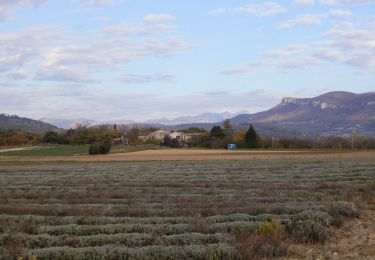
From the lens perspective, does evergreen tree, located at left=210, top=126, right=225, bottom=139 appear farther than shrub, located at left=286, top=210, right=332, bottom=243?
Yes

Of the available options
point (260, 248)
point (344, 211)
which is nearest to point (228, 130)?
point (344, 211)

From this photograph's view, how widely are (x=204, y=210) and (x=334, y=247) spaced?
15.7 ft

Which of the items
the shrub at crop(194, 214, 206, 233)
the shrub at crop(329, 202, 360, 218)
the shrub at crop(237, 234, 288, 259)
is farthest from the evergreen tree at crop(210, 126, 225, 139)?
the shrub at crop(237, 234, 288, 259)

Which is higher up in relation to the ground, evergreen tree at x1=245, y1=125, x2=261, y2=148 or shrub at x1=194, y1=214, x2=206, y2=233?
evergreen tree at x1=245, y1=125, x2=261, y2=148

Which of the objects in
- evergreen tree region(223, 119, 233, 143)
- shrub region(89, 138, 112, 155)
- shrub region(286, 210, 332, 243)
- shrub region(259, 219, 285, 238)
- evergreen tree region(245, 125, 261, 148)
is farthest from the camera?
evergreen tree region(223, 119, 233, 143)

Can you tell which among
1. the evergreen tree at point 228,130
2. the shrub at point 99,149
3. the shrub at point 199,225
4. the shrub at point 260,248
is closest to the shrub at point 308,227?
the shrub at point 260,248

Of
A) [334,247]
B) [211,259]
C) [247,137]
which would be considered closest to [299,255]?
[334,247]

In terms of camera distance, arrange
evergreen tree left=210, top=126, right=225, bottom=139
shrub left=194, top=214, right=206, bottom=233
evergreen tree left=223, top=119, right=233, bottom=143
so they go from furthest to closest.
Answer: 1. evergreen tree left=210, top=126, right=225, bottom=139
2. evergreen tree left=223, top=119, right=233, bottom=143
3. shrub left=194, top=214, right=206, bottom=233

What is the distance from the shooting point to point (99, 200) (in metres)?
18.8

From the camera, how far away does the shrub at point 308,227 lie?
1159cm

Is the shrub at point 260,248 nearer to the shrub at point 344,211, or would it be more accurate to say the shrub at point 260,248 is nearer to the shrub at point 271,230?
the shrub at point 271,230

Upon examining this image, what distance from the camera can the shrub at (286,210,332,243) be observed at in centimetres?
1159

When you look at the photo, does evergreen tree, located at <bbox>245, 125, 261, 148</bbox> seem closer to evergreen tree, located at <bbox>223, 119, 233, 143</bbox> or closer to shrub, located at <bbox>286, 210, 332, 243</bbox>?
evergreen tree, located at <bbox>223, 119, 233, 143</bbox>

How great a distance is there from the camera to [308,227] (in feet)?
38.8
